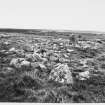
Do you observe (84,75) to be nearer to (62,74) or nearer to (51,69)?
(62,74)

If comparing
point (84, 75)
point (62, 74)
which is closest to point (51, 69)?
point (62, 74)

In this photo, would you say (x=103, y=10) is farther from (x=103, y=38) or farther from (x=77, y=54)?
(x=77, y=54)

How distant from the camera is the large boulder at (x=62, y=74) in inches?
58.6

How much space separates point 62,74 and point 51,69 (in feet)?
0.45

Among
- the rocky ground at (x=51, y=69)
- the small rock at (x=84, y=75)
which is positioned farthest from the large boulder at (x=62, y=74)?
the small rock at (x=84, y=75)

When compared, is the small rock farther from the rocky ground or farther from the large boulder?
the large boulder

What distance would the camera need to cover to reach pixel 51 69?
1544mm

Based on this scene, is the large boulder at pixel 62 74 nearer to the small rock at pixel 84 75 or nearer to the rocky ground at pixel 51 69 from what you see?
the rocky ground at pixel 51 69

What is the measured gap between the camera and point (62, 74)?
4.98ft

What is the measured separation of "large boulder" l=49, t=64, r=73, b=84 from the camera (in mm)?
1489

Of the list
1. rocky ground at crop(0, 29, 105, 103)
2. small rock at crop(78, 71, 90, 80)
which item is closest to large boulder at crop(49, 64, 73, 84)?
rocky ground at crop(0, 29, 105, 103)

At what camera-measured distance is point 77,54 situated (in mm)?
1662

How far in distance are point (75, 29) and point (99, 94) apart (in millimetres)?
865

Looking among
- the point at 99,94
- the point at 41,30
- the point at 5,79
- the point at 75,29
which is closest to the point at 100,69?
the point at 99,94
